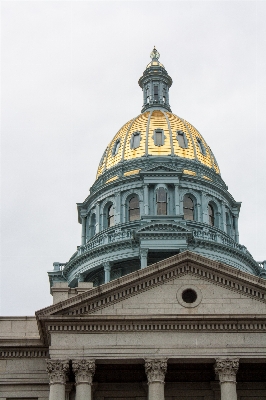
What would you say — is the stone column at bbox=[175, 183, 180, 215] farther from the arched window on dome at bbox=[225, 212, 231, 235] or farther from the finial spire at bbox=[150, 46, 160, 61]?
the finial spire at bbox=[150, 46, 160, 61]

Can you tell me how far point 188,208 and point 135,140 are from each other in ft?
25.9

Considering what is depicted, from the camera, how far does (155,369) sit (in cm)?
3588

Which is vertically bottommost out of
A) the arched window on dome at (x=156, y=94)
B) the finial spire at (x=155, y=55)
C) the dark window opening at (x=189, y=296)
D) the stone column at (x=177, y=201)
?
the dark window opening at (x=189, y=296)

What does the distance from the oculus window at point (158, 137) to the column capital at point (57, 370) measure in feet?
119

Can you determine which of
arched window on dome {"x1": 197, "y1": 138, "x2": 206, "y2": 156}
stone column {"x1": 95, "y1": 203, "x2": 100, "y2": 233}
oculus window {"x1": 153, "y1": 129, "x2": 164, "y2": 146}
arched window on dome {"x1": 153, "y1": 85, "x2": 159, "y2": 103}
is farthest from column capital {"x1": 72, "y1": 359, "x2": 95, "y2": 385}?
arched window on dome {"x1": 153, "y1": 85, "x2": 159, "y2": 103}

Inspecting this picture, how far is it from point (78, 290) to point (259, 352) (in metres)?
8.75

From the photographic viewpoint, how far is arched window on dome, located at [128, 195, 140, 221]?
6688cm

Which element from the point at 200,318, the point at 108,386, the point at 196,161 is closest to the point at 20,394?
the point at 108,386

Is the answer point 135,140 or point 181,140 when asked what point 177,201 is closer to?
point 181,140

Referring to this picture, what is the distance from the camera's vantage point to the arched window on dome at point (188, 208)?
220 ft

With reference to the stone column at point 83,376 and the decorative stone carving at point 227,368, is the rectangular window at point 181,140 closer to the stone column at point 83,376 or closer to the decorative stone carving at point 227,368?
the decorative stone carving at point 227,368

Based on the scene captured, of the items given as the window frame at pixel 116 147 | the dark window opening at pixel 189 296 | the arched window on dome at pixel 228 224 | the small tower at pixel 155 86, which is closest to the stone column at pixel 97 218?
the window frame at pixel 116 147

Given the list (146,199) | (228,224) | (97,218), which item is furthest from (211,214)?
(97,218)

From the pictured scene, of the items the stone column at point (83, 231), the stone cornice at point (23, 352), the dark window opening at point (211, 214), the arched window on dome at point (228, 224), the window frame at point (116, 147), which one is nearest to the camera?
the stone cornice at point (23, 352)
